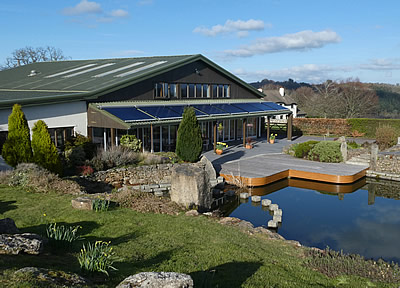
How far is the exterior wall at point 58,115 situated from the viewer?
1834 centimetres

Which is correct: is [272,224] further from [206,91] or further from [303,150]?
[206,91]

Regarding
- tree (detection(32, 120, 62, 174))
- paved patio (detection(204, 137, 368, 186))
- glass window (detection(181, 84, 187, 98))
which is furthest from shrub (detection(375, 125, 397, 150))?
tree (detection(32, 120, 62, 174))

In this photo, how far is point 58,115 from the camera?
64.5ft

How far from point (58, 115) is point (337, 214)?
15.2 metres

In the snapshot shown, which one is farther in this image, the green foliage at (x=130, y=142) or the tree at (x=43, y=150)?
the green foliage at (x=130, y=142)

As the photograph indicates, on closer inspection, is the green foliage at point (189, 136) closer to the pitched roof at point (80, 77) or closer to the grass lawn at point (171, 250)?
the pitched roof at point (80, 77)

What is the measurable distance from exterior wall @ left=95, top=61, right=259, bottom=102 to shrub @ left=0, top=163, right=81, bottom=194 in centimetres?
846

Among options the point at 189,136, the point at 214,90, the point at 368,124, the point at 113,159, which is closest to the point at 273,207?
the point at 189,136

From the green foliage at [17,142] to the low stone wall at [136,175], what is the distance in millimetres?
3110

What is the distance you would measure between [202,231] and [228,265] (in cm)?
250

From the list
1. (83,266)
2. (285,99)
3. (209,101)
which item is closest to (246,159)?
(209,101)

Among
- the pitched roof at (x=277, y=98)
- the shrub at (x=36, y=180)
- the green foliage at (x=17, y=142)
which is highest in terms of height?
the pitched roof at (x=277, y=98)

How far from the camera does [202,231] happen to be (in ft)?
31.1

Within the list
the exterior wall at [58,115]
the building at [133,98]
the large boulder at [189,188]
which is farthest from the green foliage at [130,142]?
the large boulder at [189,188]
